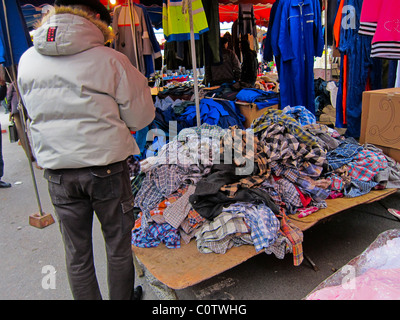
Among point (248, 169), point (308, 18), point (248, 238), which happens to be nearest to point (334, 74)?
point (308, 18)

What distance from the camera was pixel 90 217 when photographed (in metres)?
1.94

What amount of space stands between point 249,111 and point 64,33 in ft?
12.7

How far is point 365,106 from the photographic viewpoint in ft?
11.5

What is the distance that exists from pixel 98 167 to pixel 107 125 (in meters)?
0.25

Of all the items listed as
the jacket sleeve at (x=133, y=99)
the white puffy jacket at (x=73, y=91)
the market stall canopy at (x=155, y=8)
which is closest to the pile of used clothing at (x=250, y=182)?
the jacket sleeve at (x=133, y=99)

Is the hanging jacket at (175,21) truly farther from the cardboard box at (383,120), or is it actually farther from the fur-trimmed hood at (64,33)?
the fur-trimmed hood at (64,33)

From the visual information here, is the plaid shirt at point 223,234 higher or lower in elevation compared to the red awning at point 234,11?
lower

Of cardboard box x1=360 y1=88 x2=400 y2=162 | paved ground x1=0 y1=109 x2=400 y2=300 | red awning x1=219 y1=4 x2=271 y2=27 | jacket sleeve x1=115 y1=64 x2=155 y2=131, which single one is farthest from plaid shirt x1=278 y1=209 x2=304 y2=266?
red awning x1=219 y1=4 x2=271 y2=27

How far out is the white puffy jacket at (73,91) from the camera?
1.62 metres

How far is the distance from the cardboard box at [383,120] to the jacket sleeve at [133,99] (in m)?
2.63

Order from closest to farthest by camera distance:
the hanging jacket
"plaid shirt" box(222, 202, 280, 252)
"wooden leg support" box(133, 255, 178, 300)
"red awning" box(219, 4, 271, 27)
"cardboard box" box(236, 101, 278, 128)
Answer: "wooden leg support" box(133, 255, 178, 300), "plaid shirt" box(222, 202, 280, 252), the hanging jacket, "cardboard box" box(236, 101, 278, 128), "red awning" box(219, 4, 271, 27)

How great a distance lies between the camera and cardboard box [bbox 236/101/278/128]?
16.4ft

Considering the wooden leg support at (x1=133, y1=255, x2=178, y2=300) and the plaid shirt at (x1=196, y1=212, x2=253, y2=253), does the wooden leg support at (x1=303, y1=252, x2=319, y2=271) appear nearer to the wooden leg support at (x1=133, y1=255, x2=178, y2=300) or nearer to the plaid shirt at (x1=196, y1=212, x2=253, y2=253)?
the plaid shirt at (x1=196, y1=212, x2=253, y2=253)

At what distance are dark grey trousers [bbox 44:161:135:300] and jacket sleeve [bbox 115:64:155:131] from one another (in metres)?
0.29
